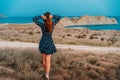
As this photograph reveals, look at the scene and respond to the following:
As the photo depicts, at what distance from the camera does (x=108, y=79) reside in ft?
47.4

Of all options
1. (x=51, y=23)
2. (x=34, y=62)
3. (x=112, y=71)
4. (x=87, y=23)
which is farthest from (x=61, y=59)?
(x=87, y=23)

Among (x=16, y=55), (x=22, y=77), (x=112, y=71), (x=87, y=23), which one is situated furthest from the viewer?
(x=87, y=23)

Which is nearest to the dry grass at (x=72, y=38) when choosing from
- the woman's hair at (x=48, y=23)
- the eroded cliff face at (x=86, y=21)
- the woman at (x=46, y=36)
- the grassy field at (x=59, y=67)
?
the grassy field at (x=59, y=67)

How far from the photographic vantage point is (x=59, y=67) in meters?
15.4

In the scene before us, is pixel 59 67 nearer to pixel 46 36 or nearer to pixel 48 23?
pixel 46 36

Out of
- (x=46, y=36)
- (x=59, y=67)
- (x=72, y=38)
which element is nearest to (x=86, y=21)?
(x=72, y=38)

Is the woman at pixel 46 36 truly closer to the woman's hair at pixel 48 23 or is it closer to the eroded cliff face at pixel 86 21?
the woman's hair at pixel 48 23

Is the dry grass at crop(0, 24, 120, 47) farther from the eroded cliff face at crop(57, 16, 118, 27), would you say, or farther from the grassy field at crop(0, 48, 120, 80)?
the eroded cliff face at crop(57, 16, 118, 27)

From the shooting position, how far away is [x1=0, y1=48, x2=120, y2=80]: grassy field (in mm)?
14328

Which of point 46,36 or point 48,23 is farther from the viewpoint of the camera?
point 46,36

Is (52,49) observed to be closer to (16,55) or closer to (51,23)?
(51,23)

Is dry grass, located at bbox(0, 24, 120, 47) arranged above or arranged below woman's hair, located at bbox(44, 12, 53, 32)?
below

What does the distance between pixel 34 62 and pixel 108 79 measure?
121 inches

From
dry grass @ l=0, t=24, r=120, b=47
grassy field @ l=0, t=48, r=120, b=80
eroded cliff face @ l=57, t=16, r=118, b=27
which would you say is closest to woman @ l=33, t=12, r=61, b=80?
grassy field @ l=0, t=48, r=120, b=80
